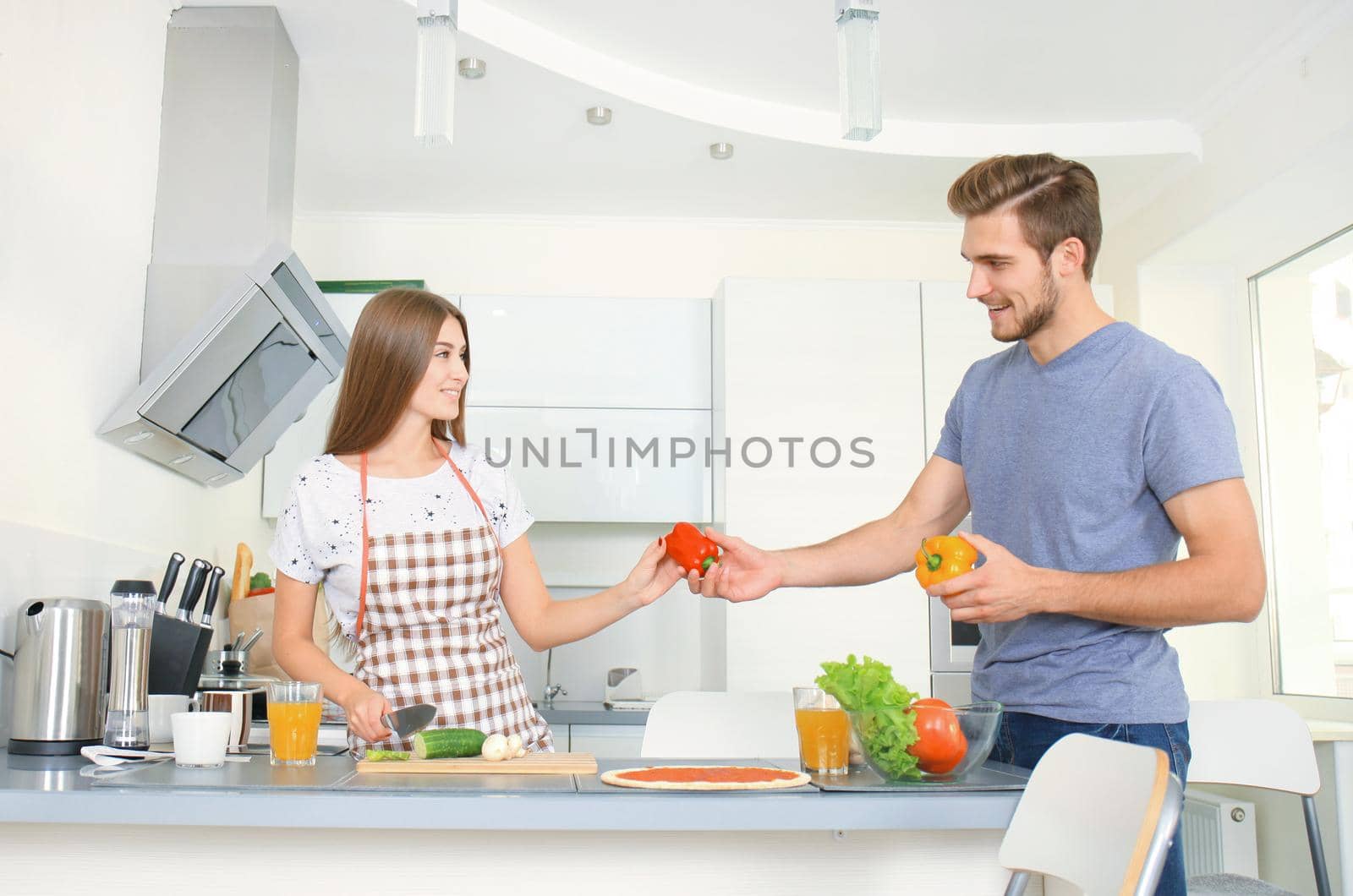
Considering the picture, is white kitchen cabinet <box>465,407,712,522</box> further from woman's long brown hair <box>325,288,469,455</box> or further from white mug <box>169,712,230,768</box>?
white mug <box>169,712,230,768</box>

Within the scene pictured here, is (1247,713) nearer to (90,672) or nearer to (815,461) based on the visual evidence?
(815,461)

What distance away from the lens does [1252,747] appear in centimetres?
212

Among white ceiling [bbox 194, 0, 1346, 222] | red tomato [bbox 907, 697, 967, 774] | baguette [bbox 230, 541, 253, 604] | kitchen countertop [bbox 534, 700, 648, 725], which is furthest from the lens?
kitchen countertop [bbox 534, 700, 648, 725]

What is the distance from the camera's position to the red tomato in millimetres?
1347

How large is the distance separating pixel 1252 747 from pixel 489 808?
1.55 m

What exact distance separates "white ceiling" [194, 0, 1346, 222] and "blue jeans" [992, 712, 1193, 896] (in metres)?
1.95

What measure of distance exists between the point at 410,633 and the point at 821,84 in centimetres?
213

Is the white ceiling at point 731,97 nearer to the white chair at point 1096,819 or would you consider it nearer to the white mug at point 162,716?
the white mug at point 162,716

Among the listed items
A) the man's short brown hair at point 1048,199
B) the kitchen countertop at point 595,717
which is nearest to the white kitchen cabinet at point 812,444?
the kitchen countertop at point 595,717

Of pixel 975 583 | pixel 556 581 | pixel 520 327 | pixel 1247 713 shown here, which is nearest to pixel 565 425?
pixel 520 327

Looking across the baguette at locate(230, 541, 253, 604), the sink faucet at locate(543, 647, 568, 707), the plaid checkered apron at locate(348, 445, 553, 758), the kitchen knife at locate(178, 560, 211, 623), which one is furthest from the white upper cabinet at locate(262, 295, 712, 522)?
the plaid checkered apron at locate(348, 445, 553, 758)

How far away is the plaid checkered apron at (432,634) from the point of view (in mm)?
1819

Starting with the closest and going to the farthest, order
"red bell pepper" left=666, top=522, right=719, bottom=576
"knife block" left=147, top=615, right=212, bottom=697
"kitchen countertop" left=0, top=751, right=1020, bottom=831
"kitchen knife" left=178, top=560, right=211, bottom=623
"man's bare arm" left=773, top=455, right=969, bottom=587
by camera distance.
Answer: "kitchen countertop" left=0, top=751, right=1020, bottom=831, "red bell pepper" left=666, top=522, right=719, bottom=576, "man's bare arm" left=773, top=455, right=969, bottom=587, "knife block" left=147, top=615, right=212, bottom=697, "kitchen knife" left=178, top=560, right=211, bottom=623

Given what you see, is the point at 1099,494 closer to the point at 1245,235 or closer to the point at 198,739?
the point at 198,739
